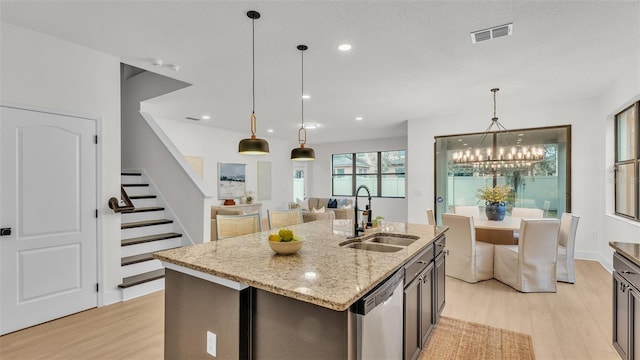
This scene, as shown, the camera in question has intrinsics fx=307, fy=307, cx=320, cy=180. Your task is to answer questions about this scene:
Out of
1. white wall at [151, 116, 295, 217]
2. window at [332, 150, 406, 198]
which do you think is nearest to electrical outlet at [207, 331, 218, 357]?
white wall at [151, 116, 295, 217]

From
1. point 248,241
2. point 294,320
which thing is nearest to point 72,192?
point 248,241

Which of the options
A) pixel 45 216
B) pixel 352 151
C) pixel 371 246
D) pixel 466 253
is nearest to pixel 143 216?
pixel 45 216

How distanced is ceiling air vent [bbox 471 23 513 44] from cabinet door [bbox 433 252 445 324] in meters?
2.00

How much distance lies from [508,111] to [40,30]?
262 inches

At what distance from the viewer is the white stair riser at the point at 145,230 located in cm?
411

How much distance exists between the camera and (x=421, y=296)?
2238mm

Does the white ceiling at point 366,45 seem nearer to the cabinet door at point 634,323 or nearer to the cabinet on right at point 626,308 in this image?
the cabinet on right at point 626,308

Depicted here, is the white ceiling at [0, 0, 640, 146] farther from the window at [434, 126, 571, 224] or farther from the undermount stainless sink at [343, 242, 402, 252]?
the undermount stainless sink at [343, 242, 402, 252]

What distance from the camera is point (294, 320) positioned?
4.94 feet

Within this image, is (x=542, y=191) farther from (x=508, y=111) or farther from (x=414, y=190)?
(x=414, y=190)

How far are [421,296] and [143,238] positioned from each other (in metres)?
3.74

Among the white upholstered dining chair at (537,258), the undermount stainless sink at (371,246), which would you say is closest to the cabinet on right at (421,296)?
the undermount stainless sink at (371,246)

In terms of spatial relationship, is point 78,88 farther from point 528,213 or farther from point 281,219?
point 528,213

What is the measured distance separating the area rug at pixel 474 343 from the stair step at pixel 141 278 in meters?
3.09
